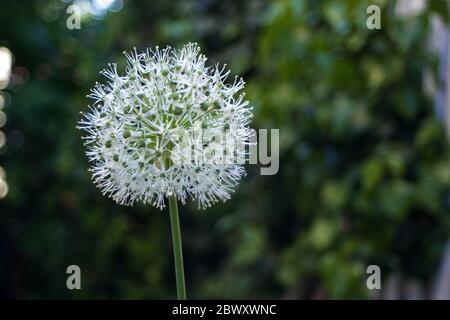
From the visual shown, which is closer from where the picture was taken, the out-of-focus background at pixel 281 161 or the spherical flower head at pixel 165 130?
the spherical flower head at pixel 165 130

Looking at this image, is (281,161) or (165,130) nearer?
(165,130)

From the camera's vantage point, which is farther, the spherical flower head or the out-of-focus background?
the out-of-focus background
